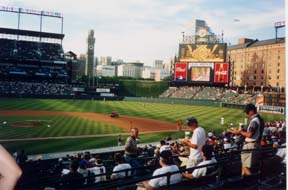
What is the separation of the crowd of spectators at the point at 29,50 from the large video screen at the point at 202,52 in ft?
54.8

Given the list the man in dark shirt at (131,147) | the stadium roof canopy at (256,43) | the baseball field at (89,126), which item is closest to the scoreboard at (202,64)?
the baseball field at (89,126)

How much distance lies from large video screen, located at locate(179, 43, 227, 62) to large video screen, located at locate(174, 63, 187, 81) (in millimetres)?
754

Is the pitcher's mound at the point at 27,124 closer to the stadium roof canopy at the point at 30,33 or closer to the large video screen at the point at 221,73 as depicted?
the large video screen at the point at 221,73

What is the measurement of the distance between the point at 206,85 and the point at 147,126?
11598 millimetres

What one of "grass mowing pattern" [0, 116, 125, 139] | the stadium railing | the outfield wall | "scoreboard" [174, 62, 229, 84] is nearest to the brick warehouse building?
"scoreboard" [174, 62, 229, 84]

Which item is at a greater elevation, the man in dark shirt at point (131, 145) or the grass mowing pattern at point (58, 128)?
the man in dark shirt at point (131, 145)

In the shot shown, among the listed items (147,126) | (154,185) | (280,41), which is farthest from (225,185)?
(280,41)

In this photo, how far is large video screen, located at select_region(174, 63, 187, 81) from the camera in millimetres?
27859

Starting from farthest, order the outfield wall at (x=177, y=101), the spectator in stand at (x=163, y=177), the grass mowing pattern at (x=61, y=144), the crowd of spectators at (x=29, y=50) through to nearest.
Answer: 1. the crowd of spectators at (x=29, y=50)
2. the outfield wall at (x=177, y=101)
3. the grass mowing pattern at (x=61, y=144)
4. the spectator in stand at (x=163, y=177)

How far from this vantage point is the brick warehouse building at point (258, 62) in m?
30.1

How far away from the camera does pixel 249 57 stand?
40375 millimetres

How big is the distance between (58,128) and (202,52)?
16982 millimetres

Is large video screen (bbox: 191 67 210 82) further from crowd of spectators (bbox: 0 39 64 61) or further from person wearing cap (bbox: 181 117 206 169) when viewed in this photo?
person wearing cap (bbox: 181 117 206 169)

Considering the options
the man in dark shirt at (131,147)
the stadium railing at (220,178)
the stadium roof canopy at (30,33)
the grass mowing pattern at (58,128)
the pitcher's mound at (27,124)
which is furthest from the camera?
the stadium roof canopy at (30,33)
